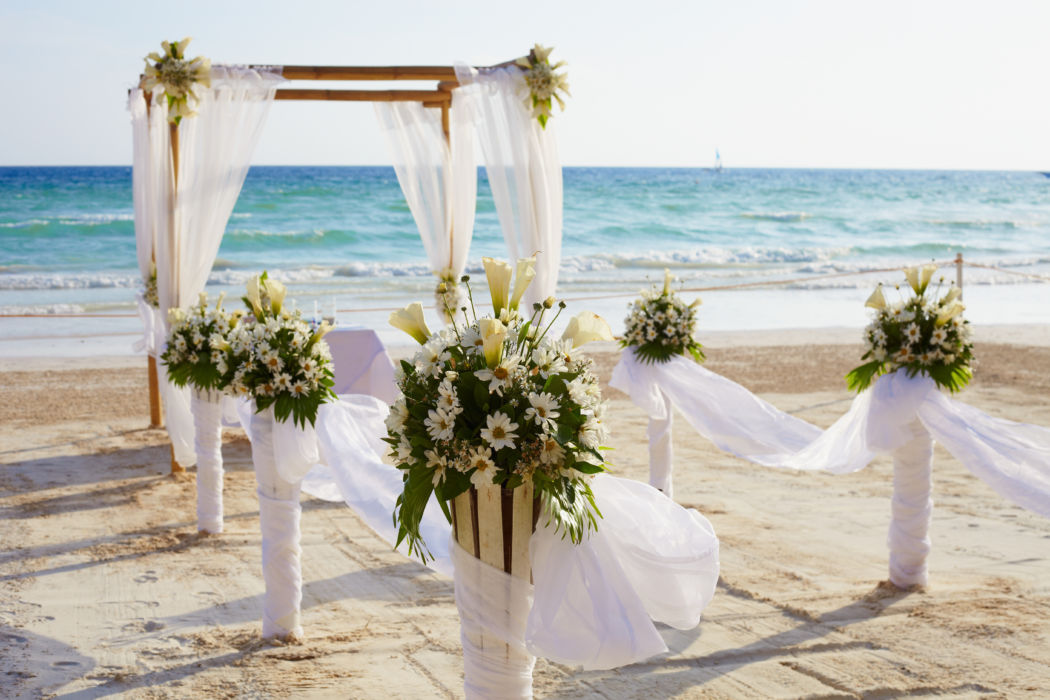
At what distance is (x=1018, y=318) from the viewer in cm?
1568

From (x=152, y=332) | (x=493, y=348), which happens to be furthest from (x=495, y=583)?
(x=152, y=332)

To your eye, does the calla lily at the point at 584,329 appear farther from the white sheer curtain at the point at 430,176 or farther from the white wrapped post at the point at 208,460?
the white sheer curtain at the point at 430,176

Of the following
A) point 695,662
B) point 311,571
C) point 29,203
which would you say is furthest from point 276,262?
point 695,662

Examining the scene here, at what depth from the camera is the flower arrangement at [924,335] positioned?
4.62 metres

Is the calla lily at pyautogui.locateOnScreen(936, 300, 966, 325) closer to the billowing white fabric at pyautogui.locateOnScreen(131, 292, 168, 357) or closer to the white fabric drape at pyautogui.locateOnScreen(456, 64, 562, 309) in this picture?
the white fabric drape at pyautogui.locateOnScreen(456, 64, 562, 309)

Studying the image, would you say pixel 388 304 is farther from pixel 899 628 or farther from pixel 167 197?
pixel 899 628

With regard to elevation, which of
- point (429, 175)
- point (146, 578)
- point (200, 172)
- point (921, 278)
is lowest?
point (146, 578)

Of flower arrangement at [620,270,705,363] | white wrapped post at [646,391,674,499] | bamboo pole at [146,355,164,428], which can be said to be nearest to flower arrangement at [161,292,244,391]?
flower arrangement at [620,270,705,363]

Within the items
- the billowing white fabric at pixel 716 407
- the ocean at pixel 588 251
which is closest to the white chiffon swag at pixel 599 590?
the billowing white fabric at pixel 716 407

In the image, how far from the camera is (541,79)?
6.36 meters

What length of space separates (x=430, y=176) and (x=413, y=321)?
17.4ft

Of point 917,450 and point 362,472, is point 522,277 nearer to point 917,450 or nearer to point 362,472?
point 362,472

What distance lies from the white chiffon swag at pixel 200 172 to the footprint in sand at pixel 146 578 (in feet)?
6.23

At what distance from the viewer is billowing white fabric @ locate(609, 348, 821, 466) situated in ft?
18.6
